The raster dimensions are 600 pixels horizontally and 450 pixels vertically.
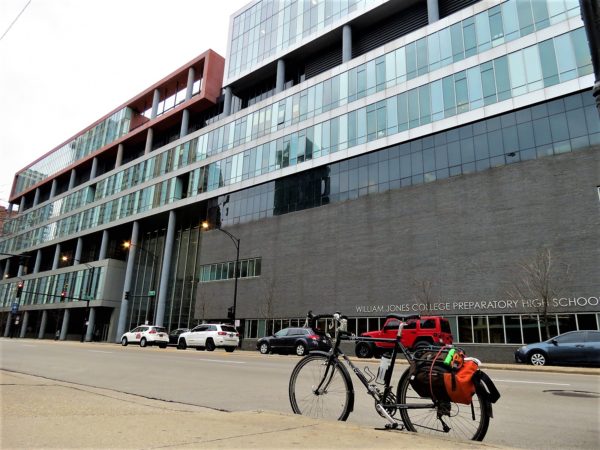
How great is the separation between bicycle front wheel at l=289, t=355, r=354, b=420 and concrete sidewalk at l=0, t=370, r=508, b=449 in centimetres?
39

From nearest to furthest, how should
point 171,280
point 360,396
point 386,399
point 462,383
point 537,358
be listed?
point 462,383, point 386,399, point 360,396, point 537,358, point 171,280

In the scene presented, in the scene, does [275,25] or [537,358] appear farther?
[275,25]

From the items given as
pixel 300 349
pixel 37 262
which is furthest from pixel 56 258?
pixel 300 349

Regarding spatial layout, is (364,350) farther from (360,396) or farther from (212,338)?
(212,338)

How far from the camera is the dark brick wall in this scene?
24.1 meters

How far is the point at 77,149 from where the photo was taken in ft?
249

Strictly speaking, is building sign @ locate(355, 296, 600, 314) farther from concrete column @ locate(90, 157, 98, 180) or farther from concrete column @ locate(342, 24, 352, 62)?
concrete column @ locate(90, 157, 98, 180)

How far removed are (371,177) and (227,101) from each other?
2379 centimetres

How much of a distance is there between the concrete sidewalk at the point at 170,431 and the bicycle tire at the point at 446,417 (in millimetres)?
301

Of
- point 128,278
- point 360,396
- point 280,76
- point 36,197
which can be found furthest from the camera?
point 36,197

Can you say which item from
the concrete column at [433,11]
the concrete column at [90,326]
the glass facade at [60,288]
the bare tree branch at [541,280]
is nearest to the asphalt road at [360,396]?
the bare tree branch at [541,280]

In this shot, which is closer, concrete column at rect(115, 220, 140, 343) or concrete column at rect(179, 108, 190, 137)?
concrete column at rect(179, 108, 190, 137)

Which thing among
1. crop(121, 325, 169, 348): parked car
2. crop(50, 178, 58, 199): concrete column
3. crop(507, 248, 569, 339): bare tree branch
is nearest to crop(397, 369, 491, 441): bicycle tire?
crop(507, 248, 569, 339): bare tree branch

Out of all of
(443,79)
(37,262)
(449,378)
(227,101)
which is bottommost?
(449,378)
